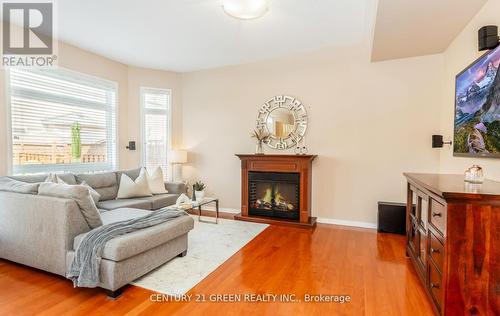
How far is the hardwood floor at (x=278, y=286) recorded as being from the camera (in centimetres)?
194

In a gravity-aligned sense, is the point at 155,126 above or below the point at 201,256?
above

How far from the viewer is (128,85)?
16.7 feet

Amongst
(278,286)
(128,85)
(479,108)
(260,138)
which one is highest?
(128,85)

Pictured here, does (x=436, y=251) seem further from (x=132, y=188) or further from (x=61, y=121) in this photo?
(x=61, y=121)

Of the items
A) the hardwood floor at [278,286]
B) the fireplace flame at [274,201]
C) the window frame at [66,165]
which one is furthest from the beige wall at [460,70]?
the window frame at [66,165]

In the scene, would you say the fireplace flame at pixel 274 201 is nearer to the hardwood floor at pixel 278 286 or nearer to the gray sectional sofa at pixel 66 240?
the hardwood floor at pixel 278 286

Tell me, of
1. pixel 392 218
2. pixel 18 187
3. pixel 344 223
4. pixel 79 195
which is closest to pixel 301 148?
pixel 344 223

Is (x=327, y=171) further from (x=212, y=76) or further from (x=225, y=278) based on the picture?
(x=212, y=76)

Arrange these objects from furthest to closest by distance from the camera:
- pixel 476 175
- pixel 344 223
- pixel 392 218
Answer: pixel 344 223, pixel 392 218, pixel 476 175

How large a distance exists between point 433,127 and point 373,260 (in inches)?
85.5

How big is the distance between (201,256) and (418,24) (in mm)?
3434

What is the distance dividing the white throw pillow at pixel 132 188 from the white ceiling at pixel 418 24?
3894 mm

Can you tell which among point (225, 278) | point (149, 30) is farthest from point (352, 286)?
point (149, 30)

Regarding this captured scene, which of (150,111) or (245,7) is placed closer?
(245,7)
